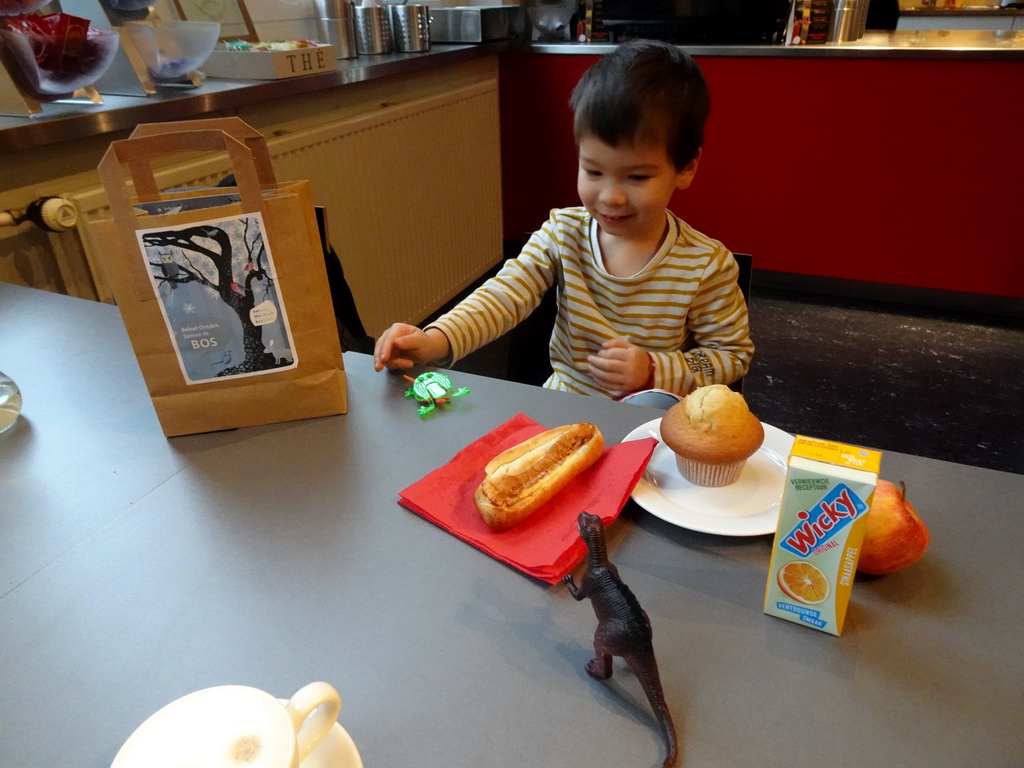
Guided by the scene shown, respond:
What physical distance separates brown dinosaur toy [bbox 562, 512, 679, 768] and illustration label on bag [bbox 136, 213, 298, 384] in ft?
1.50

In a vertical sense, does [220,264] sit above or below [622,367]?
above

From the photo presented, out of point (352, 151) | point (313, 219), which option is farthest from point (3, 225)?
point (352, 151)

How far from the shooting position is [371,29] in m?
2.29

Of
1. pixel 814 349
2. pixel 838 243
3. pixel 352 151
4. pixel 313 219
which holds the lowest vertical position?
pixel 814 349

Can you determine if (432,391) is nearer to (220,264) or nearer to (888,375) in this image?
(220,264)

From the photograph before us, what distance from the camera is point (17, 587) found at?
0.63 metres

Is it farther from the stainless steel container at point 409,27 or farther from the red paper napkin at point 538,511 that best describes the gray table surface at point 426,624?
the stainless steel container at point 409,27

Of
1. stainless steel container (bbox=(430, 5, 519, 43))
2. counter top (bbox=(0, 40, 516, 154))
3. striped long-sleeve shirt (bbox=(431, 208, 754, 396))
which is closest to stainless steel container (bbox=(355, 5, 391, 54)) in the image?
counter top (bbox=(0, 40, 516, 154))

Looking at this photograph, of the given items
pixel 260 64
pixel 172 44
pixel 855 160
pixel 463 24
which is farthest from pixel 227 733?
pixel 855 160

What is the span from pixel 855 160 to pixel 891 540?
8.58 ft

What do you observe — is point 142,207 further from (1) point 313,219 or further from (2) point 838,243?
(2) point 838,243

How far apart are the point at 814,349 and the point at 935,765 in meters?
2.40

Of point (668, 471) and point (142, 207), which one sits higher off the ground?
point (142, 207)

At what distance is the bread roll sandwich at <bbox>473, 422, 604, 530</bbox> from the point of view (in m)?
0.68
